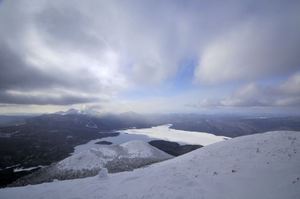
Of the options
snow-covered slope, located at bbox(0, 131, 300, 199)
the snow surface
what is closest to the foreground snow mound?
the snow surface

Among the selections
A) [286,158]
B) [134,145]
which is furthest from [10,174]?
[286,158]

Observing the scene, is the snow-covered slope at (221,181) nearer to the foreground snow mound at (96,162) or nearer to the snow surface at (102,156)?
the foreground snow mound at (96,162)

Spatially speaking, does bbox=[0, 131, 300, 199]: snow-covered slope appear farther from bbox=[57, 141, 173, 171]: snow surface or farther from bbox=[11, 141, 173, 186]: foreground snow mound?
bbox=[57, 141, 173, 171]: snow surface

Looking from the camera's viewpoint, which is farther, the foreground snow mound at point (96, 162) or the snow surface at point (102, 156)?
the snow surface at point (102, 156)

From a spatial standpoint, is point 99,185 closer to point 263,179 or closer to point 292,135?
point 263,179

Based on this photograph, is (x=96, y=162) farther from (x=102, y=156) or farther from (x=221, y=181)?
(x=221, y=181)

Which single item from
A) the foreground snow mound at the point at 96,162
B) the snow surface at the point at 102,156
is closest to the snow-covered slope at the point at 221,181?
the foreground snow mound at the point at 96,162
